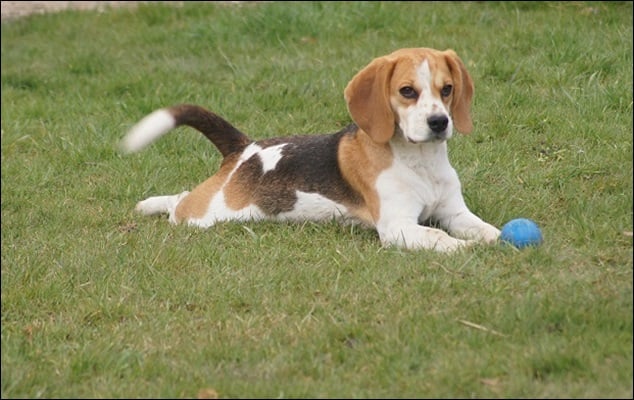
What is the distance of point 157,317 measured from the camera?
5.48m

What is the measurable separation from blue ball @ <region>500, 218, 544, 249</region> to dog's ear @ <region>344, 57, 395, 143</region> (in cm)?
81

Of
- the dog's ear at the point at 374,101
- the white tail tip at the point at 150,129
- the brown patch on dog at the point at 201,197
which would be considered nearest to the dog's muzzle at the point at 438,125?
the dog's ear at the point at 374,101

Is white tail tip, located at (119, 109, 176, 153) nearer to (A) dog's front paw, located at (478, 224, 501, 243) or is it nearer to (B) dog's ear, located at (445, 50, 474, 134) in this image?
(B) dog's ear, located at (445, 50, 474, 134)

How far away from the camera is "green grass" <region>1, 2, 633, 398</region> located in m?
4.78

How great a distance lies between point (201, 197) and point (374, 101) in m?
1.31

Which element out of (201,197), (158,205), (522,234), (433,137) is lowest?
(158,205)

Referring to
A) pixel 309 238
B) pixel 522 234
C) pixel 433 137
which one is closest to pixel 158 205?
pixel 309 238

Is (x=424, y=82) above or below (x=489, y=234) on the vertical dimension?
above

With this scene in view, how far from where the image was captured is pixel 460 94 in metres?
6.47

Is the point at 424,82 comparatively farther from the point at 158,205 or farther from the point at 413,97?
the point at 158,205

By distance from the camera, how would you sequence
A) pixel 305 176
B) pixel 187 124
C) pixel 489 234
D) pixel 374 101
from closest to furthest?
1. pixel 489 234
2. pixel 374 101
3. pixel 305 176
4. pixel 187 124

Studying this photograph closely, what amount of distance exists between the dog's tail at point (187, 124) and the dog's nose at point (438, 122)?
1495mm

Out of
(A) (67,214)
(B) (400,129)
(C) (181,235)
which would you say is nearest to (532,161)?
(B) (400,129)

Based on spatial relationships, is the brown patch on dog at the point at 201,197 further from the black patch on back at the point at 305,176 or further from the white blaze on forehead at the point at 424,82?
the white blaze on forehead at the point at 424,82
